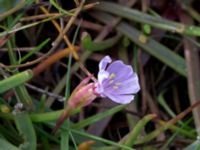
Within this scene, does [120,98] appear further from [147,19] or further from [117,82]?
[147,19]

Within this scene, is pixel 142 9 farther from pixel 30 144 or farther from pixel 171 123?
pixel 30 144

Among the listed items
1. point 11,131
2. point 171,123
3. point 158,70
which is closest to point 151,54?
point 158,70

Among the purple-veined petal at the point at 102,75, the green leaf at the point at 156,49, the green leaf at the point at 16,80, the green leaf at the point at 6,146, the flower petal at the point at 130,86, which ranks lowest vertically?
the green leaf at the point at 6,146

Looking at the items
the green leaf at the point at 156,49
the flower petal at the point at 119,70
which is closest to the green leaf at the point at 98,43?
the green leaf at the point at 156,49

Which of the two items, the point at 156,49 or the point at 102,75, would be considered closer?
the point at 102,75

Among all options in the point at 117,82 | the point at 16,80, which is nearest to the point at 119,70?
the point at 117,82

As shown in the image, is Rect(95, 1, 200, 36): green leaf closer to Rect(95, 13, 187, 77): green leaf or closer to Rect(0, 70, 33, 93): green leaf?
Rect(95, 13, 187, 77): green leaf

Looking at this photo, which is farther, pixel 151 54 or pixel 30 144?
pixel 151 54

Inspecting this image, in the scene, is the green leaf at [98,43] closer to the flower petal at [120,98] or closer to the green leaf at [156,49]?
the green leaf at [156,49]
